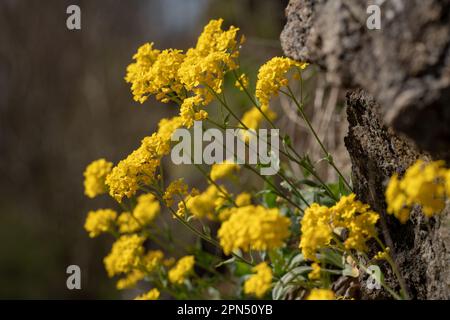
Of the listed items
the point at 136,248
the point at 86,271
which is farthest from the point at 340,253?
the point at 86,271

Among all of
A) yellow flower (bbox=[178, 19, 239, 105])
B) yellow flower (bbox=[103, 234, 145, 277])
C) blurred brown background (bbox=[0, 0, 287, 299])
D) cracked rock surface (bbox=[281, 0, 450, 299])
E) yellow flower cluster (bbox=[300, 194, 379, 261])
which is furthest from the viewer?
blurred brown background (bbox=[0, 0, 287, 299])

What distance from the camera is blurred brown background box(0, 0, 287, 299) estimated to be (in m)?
7.07

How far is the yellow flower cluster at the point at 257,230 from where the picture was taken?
1756 mm

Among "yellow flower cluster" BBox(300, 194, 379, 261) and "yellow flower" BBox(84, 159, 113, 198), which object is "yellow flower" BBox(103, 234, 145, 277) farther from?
"yellow flower cluster" BBox(300, 194, 379, 261)

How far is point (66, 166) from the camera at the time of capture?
23.6 ft

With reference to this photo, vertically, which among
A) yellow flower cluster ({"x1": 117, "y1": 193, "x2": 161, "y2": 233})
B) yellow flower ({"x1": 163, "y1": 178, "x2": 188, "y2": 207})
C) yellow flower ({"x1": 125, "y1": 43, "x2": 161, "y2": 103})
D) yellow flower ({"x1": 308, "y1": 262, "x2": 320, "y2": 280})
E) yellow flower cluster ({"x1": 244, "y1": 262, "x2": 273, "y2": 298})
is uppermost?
yellow flower ({"x1": 125, "y1": 43, "x2": 161, "y2": 103})

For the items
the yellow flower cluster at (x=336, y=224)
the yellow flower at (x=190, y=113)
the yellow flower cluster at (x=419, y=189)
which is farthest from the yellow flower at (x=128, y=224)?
the yellow flower cluster at (x=419, y=189)

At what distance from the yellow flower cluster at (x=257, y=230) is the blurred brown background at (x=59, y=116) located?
5236mm

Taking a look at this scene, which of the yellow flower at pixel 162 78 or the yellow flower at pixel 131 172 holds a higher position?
the yellow flower at pixel 162 78

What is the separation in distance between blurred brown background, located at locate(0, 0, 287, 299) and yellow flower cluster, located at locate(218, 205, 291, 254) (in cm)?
524

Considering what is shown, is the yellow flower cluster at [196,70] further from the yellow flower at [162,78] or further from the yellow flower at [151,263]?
the yellow flower at [151,263]

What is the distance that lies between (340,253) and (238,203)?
703 millimetres

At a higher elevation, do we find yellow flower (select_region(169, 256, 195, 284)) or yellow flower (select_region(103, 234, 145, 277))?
yellow flower (select_region(103, 234, 145, 277))

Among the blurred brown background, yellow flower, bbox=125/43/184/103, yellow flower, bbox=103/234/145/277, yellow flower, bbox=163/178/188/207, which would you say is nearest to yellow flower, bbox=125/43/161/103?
yellow flower, bbox=125/43/184/103
